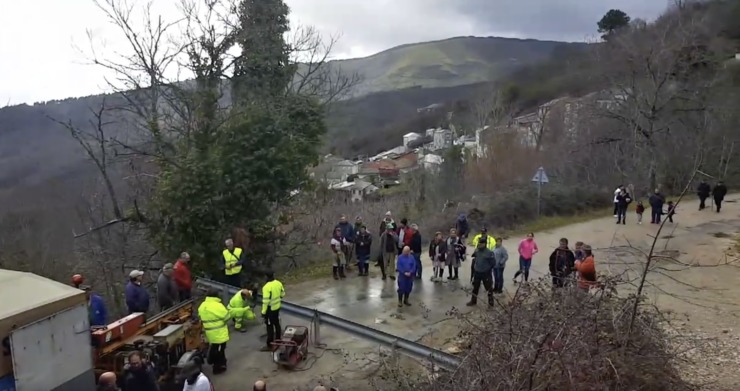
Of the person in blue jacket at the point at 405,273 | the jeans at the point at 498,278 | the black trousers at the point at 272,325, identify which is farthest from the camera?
the jeans at the point at 498,278

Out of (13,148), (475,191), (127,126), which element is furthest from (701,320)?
(13,148)

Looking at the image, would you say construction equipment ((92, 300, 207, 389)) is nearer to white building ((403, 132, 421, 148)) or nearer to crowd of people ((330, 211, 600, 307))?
crowd of people ((330, 211, 600, 307))

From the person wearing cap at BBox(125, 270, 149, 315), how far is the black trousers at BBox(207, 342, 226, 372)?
1.50 m

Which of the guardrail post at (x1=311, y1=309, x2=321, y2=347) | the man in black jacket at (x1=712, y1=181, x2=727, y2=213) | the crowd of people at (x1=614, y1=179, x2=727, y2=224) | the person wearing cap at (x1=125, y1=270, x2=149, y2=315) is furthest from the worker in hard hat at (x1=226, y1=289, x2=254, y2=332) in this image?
the man in black jacket at (x1=712, y1=181, x2=727, y2=213)

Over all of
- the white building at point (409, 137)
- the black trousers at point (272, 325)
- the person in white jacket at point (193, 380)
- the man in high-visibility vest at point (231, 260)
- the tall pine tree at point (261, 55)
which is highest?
the tall pine tree at point (261, 55)

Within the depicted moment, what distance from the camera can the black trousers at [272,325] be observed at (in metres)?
10.2

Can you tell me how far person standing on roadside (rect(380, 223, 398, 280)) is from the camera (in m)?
14.3

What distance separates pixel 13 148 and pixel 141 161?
1426 inches

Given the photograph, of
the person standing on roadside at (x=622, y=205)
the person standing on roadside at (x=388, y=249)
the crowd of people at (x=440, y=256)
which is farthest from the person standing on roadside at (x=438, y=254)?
the person standing on roadside at (x=622, y=205)

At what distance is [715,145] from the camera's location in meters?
31.0

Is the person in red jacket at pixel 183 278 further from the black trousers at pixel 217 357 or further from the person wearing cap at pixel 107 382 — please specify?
the person wearing cap at pixel 107 382

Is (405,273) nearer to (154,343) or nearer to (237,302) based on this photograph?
(237,302)

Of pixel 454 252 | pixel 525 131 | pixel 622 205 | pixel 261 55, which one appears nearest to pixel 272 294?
pixel 454 252

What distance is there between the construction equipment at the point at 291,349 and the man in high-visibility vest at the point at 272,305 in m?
0.36
